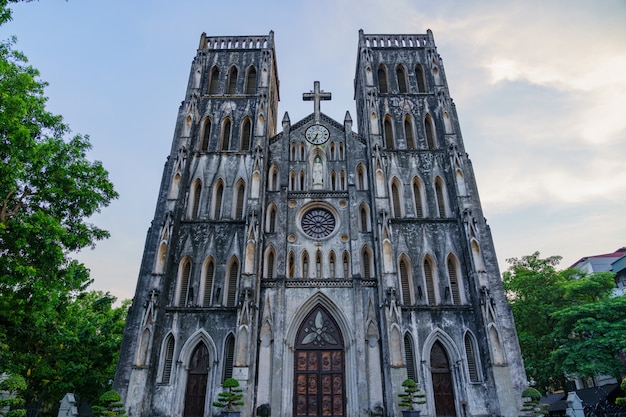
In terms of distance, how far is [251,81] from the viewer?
89.7ft

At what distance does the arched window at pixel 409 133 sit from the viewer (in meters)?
24.6

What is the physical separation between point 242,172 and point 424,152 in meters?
10.7

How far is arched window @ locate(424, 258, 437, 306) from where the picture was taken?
20125 mm

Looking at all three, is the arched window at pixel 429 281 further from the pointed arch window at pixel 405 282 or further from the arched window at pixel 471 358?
the arched window at pixel 471 358

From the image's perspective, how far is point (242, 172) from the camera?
76.4 ft

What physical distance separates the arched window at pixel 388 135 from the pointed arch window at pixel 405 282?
7.41m

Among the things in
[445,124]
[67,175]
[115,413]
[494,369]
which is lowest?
[115,413]

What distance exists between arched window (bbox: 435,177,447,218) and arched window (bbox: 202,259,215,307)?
12.6m

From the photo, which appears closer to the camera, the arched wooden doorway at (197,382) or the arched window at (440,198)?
the arched wooden doorway at (197,382)

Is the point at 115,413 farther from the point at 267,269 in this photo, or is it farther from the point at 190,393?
the point at 267,269

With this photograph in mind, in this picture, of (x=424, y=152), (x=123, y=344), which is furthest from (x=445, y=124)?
(x=123, y=344)

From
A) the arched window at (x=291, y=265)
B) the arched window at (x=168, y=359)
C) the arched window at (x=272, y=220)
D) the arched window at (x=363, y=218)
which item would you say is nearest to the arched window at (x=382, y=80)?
the arched window at (x=363, y=218)

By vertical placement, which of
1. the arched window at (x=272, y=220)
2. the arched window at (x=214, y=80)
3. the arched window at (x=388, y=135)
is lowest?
the arched window at (x=272, y=220)

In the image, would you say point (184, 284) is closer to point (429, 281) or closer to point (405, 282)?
point (405, 282)
